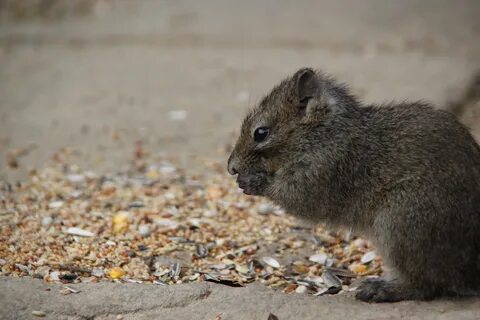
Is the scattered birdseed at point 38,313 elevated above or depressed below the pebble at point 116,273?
above

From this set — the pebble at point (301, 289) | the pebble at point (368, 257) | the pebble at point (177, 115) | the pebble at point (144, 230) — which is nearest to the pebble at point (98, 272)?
the pebble at point (144, 230)

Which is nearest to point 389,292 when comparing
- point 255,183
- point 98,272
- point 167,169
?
point 255,183

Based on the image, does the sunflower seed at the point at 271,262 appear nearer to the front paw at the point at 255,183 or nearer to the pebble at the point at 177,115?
the front paw at the point at 255,183

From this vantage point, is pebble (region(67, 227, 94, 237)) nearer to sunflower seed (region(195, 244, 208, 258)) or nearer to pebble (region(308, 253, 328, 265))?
sunflower seed (region(195, 244, 208, 258))

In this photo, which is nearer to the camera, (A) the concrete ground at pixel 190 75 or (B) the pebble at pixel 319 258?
(A) the concrete ground at pixel 190 75

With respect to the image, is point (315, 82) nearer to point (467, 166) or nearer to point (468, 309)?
point (467, 166)

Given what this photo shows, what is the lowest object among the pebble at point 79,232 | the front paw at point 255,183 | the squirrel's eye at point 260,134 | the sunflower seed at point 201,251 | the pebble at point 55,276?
the pebble at point 55,276

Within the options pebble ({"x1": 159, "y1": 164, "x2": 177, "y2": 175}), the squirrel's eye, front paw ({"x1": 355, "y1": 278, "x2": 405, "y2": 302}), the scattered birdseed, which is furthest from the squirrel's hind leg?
pebble ({"x1": 159, "y1": 164, "x2": 177, "y2": 175})
